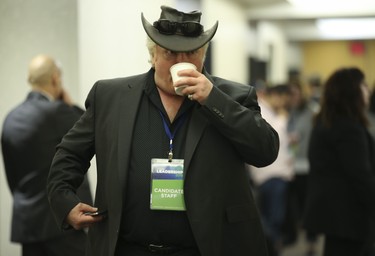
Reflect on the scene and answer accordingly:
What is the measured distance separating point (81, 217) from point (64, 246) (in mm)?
1408

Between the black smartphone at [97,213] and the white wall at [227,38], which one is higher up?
the white wall at [227,38]

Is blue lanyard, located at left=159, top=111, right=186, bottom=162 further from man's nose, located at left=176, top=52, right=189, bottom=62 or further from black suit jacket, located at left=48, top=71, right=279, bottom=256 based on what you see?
man's nose, located at left=176, top=52, right=189, bottom=62

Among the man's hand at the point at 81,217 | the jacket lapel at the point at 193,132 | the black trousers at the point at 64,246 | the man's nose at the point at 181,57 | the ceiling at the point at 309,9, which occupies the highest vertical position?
the ceiling at the point at 309,9

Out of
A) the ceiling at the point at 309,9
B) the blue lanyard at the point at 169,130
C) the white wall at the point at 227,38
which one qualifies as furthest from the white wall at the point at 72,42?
the ceiling at the point at 309,9

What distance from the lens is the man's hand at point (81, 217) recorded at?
7.42ft

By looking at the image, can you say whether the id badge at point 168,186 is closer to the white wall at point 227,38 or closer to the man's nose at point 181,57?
the man's nose at point 181,57

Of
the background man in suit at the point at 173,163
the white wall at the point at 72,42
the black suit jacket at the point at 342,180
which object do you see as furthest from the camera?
the white wall at the point at 72,42

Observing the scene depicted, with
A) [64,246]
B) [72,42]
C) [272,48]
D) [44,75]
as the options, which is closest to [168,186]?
[64,246]

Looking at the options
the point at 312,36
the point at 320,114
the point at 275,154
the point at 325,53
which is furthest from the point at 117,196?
the point at 325,53

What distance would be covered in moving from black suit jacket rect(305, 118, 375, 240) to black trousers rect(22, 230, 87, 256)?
4.71 feet

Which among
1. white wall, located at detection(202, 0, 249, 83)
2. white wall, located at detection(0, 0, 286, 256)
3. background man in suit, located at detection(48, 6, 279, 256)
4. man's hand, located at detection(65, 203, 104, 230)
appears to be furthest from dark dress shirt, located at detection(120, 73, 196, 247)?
white wall, located at detection(202, 0, 249, 83)

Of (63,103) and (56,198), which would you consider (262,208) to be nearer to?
(63,103)

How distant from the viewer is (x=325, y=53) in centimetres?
1933

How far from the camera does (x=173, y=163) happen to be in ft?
7.25
